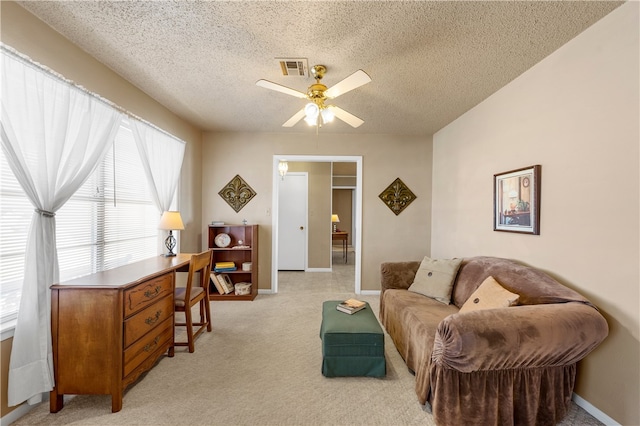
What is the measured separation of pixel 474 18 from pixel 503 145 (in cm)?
141

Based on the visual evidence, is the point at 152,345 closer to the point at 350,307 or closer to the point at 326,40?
the point at 350,307

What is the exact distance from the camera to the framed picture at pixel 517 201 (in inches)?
88.6

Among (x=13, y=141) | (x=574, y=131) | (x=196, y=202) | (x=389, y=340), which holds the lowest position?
(x=389, y=340)

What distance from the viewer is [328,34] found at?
1.89 meters

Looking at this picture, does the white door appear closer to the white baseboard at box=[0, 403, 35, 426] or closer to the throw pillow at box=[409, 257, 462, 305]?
the throw pillow at box=[409, 257, 462, 305]

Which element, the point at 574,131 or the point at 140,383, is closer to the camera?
the point at 574,131

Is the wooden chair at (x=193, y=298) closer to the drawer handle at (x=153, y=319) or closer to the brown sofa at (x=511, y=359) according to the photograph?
the drawer handle at (x=153, y=319)

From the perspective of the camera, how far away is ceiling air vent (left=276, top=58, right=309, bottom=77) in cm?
219

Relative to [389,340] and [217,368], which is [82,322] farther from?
[389,340]

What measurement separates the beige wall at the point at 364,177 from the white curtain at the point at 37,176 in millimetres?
2398

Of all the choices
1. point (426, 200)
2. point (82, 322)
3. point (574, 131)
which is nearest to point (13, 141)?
point (82, 322)

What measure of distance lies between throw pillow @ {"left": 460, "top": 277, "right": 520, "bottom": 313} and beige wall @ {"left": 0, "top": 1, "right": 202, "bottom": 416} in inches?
125

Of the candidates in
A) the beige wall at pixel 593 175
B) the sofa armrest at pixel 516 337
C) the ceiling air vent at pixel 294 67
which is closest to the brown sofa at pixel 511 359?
the sofa armrest at pixel 516 337

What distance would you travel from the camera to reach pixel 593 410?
1779 millimetres
